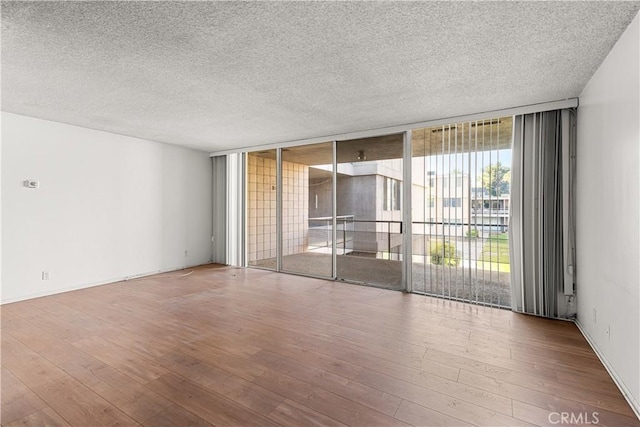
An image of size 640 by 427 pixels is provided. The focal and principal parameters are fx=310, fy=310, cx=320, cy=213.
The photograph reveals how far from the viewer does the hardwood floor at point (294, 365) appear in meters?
1.92

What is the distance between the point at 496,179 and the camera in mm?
3875

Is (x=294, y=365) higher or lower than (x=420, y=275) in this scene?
lower

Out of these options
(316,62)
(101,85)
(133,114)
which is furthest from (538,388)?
(133,114)

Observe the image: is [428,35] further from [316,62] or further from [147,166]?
[147,166]

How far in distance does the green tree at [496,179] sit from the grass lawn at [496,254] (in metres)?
0.56

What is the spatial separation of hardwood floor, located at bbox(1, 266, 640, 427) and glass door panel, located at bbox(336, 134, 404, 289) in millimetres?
1317

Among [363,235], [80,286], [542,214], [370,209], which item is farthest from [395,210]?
[80,286]

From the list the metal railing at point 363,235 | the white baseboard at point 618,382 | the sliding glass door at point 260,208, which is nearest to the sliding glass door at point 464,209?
the metal railing at point 363,235

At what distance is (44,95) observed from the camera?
3.35 m

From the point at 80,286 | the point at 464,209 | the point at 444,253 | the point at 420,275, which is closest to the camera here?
the point at 464,209

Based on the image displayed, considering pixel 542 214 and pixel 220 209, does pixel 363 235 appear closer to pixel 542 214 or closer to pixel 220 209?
pixel 542 214

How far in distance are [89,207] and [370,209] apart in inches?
175

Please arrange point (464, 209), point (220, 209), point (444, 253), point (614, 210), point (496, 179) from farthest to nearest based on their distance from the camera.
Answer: point (220, 209) → point (444, 253) → point (464, 209) → point (496, 179) → point (614, 210)

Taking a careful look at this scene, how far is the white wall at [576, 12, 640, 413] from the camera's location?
1988 millimetres
